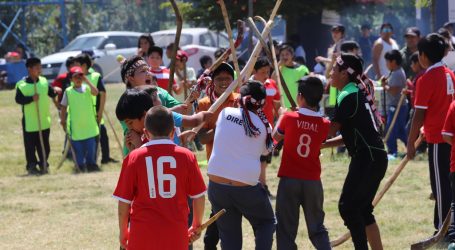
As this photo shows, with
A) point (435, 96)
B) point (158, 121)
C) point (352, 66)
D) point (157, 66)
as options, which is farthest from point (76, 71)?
point (158, 121)

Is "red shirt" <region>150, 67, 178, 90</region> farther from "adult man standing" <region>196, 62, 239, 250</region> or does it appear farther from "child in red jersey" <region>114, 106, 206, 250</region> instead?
"child in red jersey" <region>114, 106, 206, 250</region>

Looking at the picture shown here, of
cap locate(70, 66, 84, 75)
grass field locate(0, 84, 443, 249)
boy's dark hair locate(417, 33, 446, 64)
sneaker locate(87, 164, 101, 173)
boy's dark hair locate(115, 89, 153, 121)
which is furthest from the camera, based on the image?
sneaker locate(87, 164, 101, 173)

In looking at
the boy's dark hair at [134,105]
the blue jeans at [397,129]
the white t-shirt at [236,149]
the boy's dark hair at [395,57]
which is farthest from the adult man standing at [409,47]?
the boy's dark hair at [134,105]

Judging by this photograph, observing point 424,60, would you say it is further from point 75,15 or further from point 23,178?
point 75,15

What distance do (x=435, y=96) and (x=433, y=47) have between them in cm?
43

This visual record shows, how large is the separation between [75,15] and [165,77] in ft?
96.9

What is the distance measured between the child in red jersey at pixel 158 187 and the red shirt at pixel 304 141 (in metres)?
1.68

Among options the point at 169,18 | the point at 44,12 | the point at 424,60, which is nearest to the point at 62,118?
the point at 424,60

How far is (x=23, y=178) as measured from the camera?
14969 millimetres

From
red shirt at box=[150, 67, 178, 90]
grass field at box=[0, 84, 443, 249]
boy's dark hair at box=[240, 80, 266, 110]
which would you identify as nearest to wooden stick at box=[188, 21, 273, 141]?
boy's dark hair at box=[240, 80, 266, 110]

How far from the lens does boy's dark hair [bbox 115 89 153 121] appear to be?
6.54 meters

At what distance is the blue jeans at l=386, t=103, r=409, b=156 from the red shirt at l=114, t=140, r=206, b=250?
1005 centimetres

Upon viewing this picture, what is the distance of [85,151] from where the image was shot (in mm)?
15477

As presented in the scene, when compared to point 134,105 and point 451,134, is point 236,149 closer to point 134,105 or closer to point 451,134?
point 134,105
